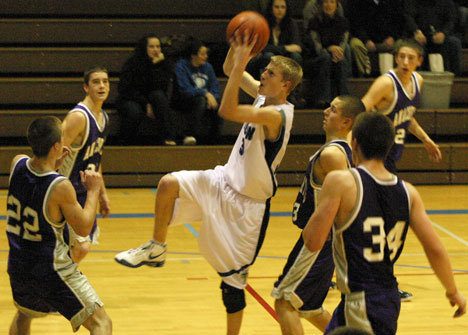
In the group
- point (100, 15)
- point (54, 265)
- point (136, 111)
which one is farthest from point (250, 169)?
point (100, 15)

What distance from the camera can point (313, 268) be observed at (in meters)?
5.54

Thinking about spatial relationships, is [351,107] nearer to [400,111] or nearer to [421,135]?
[400,111]

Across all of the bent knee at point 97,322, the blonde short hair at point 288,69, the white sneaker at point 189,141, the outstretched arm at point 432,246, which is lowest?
the white sneaker at point 189,141

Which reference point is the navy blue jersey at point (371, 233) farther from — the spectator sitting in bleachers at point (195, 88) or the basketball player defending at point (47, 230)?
the spectator sitting in bleachers at point (195, 88)

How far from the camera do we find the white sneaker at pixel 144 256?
18.2 ft

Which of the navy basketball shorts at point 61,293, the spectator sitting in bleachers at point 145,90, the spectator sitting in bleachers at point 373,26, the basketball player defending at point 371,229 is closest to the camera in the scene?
the basketball player defending at point 371,229

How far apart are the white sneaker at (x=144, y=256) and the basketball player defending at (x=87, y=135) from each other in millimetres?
1169

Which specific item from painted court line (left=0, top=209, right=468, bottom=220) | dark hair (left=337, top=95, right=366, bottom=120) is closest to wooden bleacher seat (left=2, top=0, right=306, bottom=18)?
painted court line (left=0, top=209, right=468, bottom=220)

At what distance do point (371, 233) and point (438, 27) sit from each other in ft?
30.9

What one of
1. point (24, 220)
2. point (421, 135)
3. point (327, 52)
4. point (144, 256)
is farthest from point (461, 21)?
point (24, 220)

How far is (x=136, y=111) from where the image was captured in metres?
11.6

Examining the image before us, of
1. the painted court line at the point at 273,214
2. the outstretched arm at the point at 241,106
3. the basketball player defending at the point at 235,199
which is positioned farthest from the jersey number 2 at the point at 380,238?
the painted court line at the point at 273,214

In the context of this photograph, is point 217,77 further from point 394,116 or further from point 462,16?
point 394,116

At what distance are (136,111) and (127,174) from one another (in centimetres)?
78
